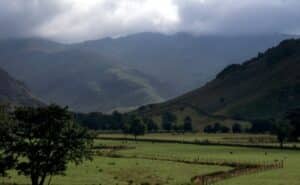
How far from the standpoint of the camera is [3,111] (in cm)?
6788

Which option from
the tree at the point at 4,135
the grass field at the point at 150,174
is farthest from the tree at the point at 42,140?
the grass field at the point at 150,174

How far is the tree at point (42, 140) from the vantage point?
67500mm

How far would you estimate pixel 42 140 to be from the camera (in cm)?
6819

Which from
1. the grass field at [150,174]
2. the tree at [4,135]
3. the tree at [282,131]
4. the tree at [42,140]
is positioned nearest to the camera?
the tree at [4,135]

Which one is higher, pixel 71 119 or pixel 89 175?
pixel 71 119

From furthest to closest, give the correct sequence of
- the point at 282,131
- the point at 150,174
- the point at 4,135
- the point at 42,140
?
the point at 282,131
the point at 150,174
the point at 42,140
the point at 4,135

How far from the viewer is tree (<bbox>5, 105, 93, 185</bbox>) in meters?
67.5

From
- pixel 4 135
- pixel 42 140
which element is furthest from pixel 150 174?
pixel 4 135

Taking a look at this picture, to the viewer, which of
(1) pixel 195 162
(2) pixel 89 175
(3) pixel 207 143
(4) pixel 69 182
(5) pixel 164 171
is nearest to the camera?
(4) pixel 69 182

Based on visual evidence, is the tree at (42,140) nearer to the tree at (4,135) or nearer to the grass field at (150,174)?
the tree at (4,135)

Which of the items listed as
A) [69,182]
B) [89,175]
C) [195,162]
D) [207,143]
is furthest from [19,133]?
[207,143]

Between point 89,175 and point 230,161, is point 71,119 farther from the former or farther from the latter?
point 230,161

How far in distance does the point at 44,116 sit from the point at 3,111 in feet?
17.2

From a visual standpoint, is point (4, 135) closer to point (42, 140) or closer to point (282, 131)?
point (42, 140)
